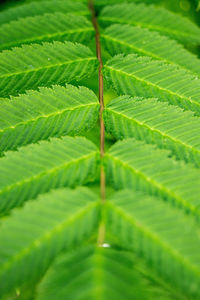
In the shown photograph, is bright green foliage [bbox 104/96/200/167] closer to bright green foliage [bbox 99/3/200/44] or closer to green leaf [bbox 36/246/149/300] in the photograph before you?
green leaf [bbox 36/246/149/300]

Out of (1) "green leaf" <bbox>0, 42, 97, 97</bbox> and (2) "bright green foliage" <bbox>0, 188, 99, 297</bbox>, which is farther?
(1) "green leaf" <bbox>0, 42, 97, 97</bbox>

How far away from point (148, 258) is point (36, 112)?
2.08 ft

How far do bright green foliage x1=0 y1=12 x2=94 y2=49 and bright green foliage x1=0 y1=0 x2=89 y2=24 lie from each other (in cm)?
15

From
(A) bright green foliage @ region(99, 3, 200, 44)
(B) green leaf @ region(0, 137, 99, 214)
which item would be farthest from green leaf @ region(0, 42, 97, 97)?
(A) bright green foliage @ region(99, 3, 200, 44)

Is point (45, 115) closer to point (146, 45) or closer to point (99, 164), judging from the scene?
point (99, 164)

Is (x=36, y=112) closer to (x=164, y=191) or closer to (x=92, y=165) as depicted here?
(x=92, y=165)

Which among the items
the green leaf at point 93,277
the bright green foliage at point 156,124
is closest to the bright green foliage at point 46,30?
the bright green foliage at point 156,124

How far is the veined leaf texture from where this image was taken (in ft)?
2.13

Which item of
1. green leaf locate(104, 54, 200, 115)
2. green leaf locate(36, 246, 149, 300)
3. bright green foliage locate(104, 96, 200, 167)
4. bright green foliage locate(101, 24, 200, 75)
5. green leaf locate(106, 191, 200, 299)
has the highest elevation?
bright green foliage locate(101, 24, 200, 75)

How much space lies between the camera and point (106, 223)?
0.74m

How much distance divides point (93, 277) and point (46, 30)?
1177 millimetres

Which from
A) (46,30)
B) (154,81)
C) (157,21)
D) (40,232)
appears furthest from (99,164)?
(157,21)

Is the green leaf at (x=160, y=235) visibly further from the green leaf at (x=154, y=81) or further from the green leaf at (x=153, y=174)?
the green leaf at (x=154, y=81)

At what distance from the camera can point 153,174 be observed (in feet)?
2.71
